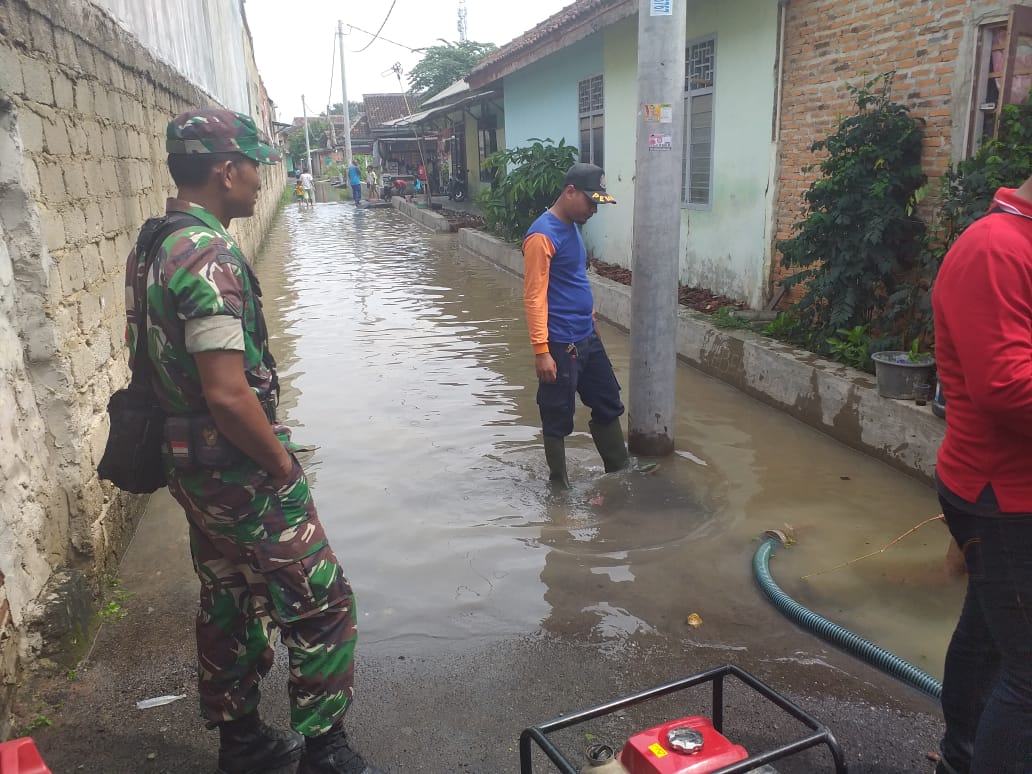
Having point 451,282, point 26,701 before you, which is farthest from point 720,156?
point 26,701

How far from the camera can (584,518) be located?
14.7ft

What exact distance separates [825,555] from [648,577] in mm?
900

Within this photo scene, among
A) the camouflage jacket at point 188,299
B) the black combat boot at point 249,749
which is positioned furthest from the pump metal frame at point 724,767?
the camouflage jacket at point 188,299

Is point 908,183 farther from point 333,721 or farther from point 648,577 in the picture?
point 333,721

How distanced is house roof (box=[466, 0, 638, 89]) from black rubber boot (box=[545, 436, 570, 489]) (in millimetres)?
6079

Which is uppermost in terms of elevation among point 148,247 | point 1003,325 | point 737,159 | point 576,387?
point 737,159

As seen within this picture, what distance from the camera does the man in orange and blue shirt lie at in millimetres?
4230

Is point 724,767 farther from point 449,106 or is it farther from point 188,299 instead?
point 449,106

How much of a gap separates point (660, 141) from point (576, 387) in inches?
59.8

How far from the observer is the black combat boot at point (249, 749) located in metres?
2.52

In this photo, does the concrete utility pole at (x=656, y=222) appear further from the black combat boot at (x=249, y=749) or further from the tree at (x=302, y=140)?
the tree at (x=302, y=140)

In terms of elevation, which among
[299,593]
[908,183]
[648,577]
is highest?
[908,183]

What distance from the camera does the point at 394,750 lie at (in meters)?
2.67

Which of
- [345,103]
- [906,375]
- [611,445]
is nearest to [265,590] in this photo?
[611,445]
